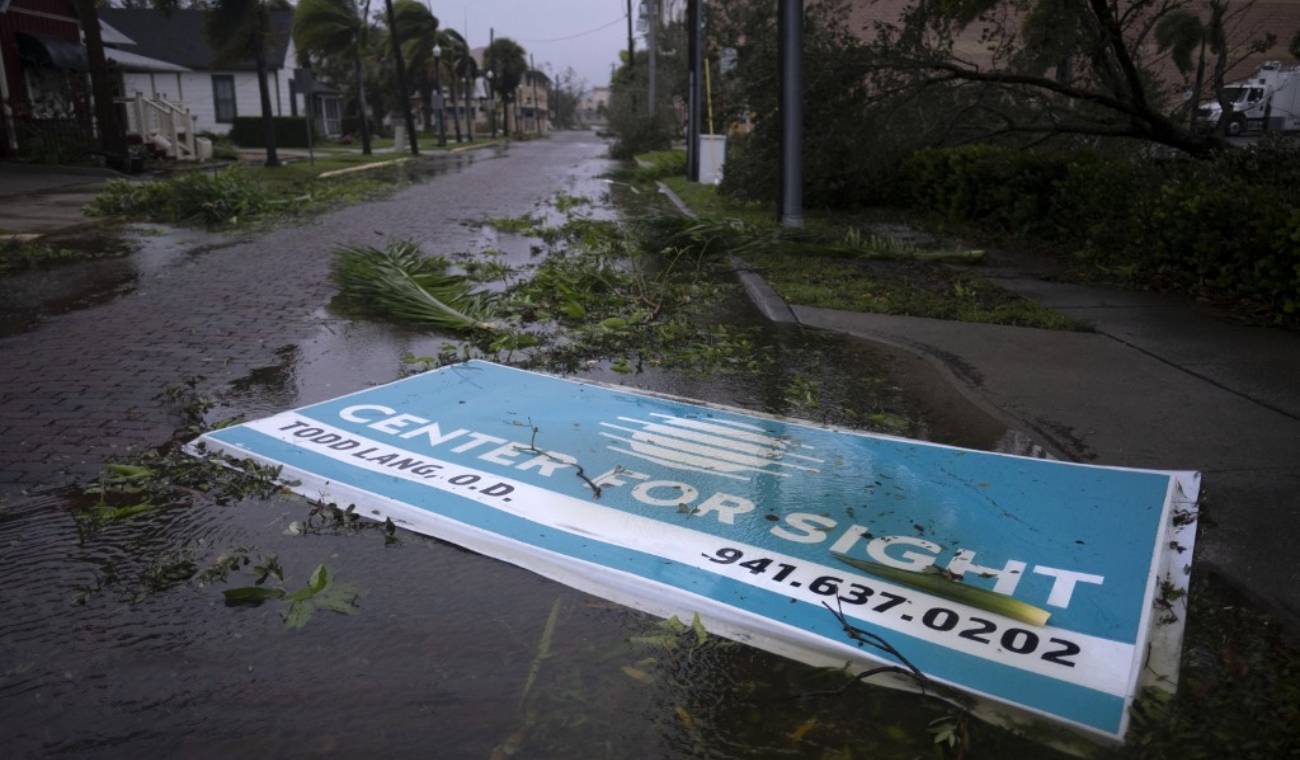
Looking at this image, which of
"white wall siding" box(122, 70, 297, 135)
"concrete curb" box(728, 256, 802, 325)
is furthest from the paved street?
"white wall siding" box(122, 70, 297, 135)

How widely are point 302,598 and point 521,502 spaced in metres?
1.09

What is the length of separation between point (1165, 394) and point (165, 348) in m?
6.70

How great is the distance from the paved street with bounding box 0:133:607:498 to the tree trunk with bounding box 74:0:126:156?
11.8m

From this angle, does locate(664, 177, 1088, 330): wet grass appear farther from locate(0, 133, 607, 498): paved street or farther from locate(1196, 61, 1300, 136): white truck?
locate(1196, 61, 1300, 136): white truck

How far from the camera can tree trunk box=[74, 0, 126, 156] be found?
71.5 ft

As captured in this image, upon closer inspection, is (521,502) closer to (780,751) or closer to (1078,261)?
(780,751)

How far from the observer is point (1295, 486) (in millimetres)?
4375

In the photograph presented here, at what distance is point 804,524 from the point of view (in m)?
4.09

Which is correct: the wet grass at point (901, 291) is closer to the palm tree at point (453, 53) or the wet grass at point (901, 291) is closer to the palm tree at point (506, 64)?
the palm tree at point (453, 53)

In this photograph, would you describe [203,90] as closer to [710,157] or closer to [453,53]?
[453,53]

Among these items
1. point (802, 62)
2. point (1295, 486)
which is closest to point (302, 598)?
point (1295, 486)

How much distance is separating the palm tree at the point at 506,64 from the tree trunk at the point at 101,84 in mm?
61762

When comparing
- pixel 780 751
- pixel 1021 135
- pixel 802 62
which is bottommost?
pixel 780 751

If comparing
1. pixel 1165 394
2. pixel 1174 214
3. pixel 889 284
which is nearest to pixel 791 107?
pixel 889 284
